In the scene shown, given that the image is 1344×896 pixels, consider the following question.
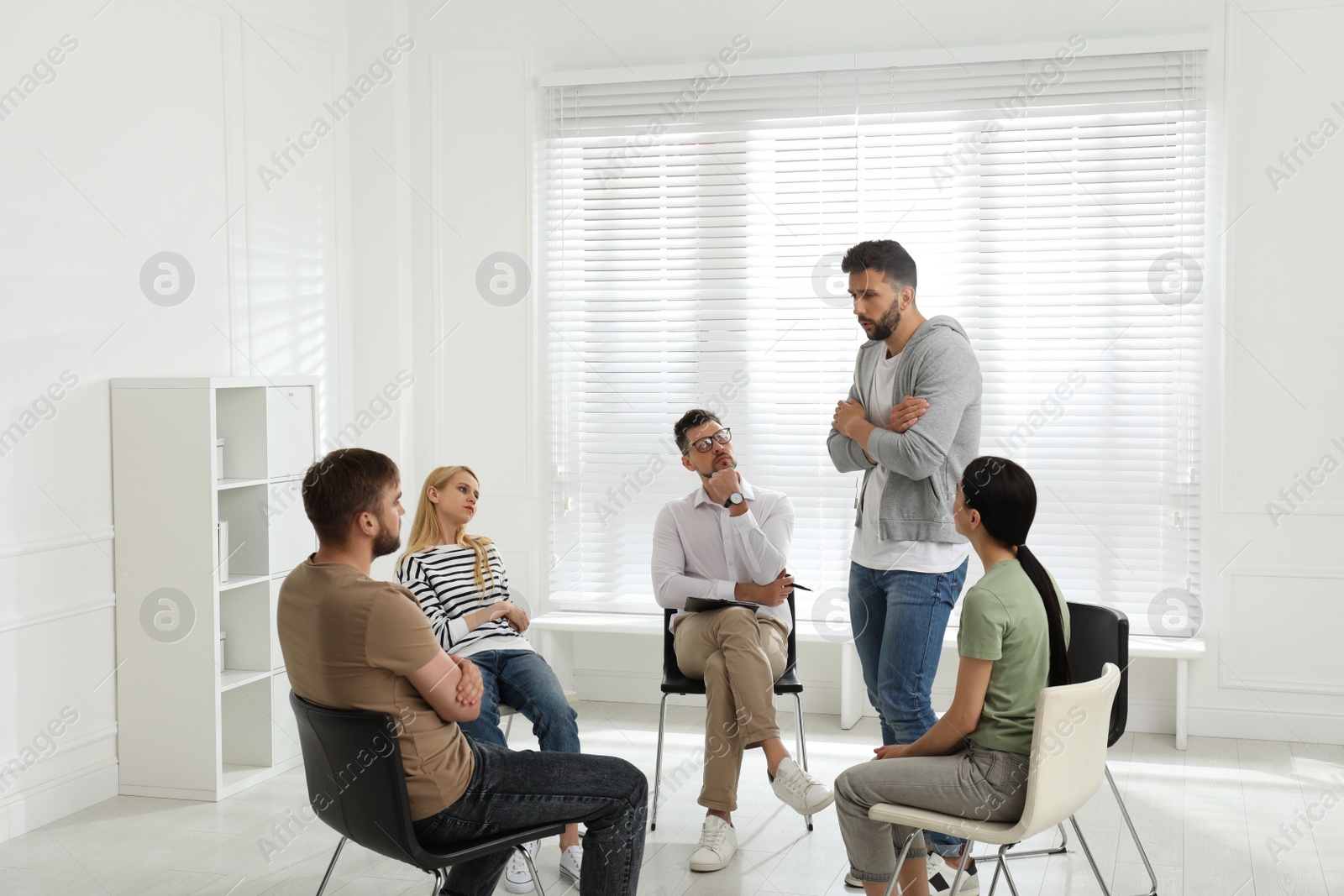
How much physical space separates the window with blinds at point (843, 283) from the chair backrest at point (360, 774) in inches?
107

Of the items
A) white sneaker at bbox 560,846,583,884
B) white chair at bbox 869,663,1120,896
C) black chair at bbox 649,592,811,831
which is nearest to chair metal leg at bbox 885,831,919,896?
white chair at bbox 869,663,1120,896

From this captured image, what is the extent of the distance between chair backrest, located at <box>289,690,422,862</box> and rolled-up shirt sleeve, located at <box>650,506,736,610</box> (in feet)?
4.48

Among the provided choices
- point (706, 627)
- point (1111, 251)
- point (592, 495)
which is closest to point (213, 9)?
point (592, 495)

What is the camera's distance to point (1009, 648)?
226 centimetres

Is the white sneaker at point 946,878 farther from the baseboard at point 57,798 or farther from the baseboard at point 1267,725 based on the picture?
the baseboard at point 57,798

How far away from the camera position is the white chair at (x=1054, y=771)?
2.12 meters

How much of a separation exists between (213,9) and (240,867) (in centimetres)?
297

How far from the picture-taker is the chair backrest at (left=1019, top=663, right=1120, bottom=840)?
2.11 metres

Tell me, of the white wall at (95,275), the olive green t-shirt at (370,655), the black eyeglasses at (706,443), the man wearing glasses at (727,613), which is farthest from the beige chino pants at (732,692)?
the white wall at (95,275)

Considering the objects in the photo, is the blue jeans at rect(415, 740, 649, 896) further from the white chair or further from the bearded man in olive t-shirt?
the white chair

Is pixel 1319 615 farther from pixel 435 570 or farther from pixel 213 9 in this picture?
pixel 213 9

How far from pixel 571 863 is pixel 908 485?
4.36 feet

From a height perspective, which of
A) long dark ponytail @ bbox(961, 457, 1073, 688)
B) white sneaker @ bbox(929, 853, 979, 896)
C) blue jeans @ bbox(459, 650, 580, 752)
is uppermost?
long dark ponytail @ bbox(961, 457, 1073, 688)

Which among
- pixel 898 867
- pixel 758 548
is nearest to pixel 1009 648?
pixel 898 867
